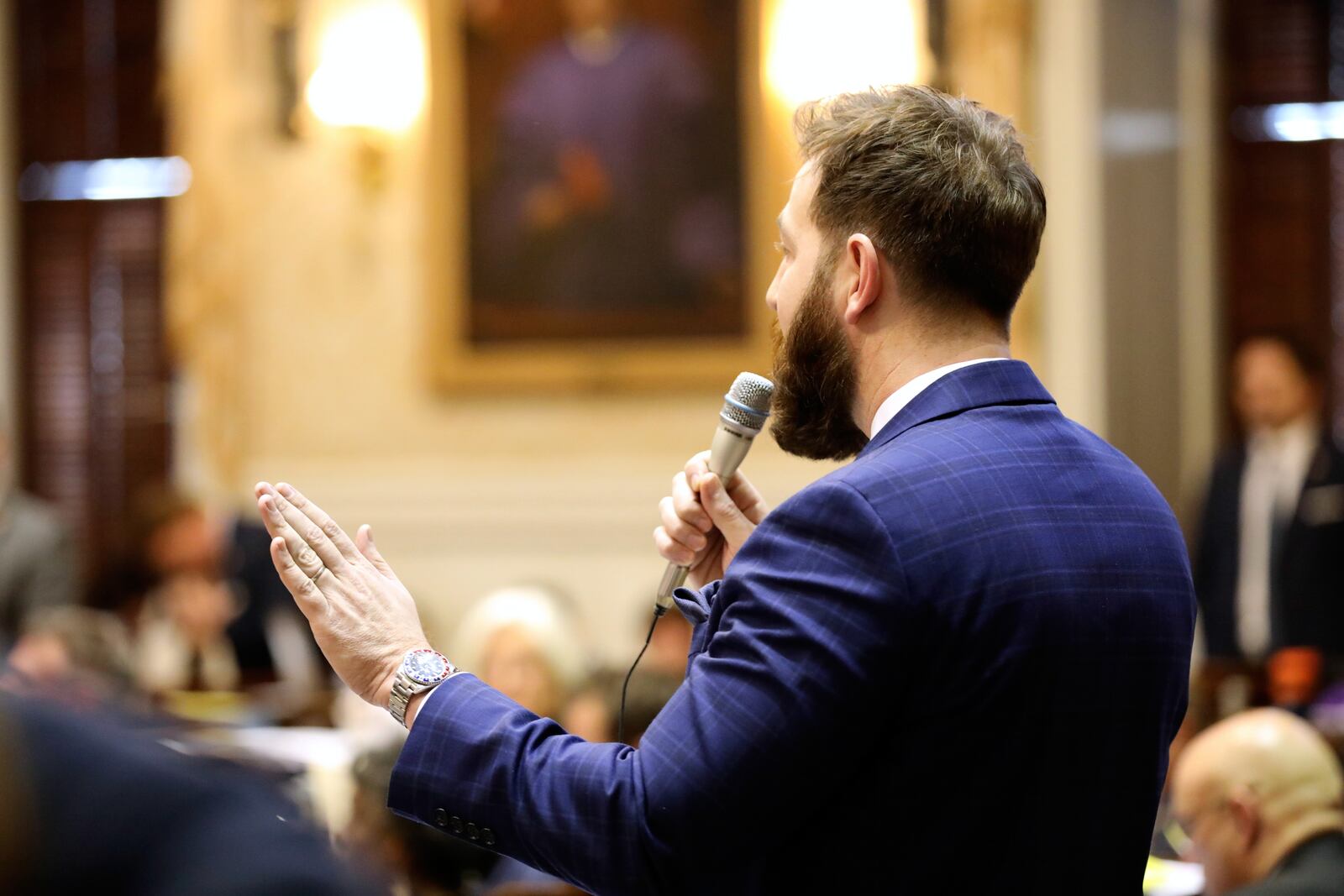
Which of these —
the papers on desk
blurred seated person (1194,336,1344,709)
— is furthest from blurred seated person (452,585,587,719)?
blurred seated person (1194,336,1344,709)

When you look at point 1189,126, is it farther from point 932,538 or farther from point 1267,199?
point 932,538

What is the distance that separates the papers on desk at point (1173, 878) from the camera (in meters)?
3.26

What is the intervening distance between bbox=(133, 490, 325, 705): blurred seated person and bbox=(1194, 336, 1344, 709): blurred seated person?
372 centimetres

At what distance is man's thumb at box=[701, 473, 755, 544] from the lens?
1.77 m

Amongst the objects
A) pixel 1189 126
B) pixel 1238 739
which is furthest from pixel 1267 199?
pixel 1238 739

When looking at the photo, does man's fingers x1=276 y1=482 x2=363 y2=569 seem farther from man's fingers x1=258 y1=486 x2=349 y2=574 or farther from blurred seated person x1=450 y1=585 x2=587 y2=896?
blurred seated person x1=450 y1=585 x2=587 y2=896

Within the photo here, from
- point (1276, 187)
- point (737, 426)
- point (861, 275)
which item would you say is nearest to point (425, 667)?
point (737, 426)

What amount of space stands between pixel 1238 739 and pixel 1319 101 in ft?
16.7

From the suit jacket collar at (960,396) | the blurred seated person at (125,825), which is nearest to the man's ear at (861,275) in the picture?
the suit jacket collar at (960,396)

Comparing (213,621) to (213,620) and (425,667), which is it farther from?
(425,667)

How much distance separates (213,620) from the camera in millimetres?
5879

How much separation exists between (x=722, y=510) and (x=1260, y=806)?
175cm

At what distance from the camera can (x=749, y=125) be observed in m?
6.96

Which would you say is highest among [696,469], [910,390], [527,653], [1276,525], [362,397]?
[910,390]
